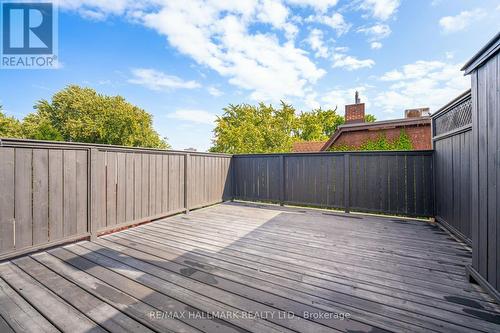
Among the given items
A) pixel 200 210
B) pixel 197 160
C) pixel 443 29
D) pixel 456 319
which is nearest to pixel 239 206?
pixel 200 210

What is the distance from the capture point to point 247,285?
182 cm

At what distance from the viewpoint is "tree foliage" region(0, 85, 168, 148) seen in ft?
58.9

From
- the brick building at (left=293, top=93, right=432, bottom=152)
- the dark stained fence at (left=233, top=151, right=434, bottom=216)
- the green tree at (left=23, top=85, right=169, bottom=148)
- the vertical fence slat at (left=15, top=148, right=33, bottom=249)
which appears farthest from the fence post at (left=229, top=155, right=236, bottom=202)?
the green tree at (left=23, top=85, right=169, bottom=148)

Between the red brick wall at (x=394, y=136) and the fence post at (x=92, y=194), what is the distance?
28.6 feet

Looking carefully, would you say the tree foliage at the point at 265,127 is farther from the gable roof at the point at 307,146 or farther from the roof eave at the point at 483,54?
the roof eave at the point at 483,54

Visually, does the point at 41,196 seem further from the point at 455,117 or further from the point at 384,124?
the point at 384,124

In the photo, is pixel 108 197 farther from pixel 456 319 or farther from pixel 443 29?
pixel 443 29

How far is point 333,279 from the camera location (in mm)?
1930

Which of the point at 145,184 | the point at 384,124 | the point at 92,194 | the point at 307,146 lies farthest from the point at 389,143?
the point at 92,194

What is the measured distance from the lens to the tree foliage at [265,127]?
13.1 m

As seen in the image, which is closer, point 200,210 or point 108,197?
point 108,197

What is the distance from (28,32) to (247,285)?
8.51 metres

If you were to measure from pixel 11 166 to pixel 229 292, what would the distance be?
2.57 metres

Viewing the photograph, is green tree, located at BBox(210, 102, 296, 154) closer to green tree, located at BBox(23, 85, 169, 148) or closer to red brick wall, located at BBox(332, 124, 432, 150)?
red brick wall, located at BBox(332, 124, 432, 150)
